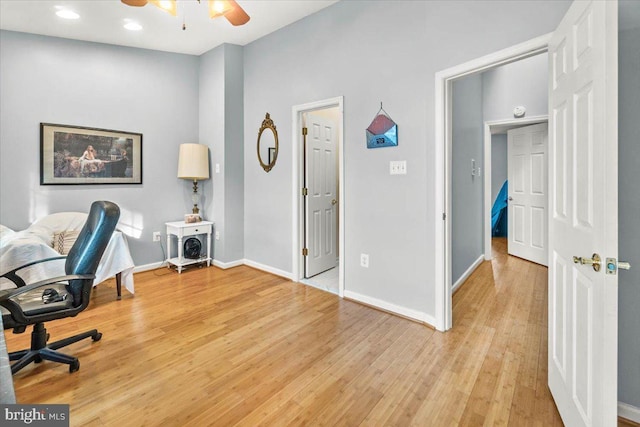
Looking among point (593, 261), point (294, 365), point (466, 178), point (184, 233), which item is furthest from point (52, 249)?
point (466, 178)

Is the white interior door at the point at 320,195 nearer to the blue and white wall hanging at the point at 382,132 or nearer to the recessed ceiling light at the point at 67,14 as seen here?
the blue and white wall hanging at the point at 382,132

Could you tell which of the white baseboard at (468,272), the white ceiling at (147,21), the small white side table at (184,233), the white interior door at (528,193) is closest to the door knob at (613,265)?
the white baseboard at (468,272)

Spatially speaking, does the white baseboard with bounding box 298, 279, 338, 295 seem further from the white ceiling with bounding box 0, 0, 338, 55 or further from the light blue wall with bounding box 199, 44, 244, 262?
the white ceiling with bounding box 0, 0, 338, 55

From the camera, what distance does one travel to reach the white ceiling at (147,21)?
3025mm

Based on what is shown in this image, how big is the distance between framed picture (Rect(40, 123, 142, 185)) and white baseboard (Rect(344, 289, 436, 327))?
311cm

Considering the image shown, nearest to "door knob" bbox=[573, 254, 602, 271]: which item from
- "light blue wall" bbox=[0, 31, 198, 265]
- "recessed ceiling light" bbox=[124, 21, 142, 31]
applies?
"recessed ceiling light" bbox=[124, 21, 142, 31]

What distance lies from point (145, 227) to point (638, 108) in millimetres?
4722

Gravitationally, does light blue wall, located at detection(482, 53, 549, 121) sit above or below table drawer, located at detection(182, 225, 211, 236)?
above

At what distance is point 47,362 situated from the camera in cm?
209

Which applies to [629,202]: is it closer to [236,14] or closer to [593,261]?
[593,261]

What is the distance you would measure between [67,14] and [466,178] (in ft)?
15.2

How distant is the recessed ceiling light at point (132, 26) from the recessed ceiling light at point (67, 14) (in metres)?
0.43

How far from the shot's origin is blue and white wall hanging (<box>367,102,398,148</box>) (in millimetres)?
2785

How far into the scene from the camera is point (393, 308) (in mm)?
2910
